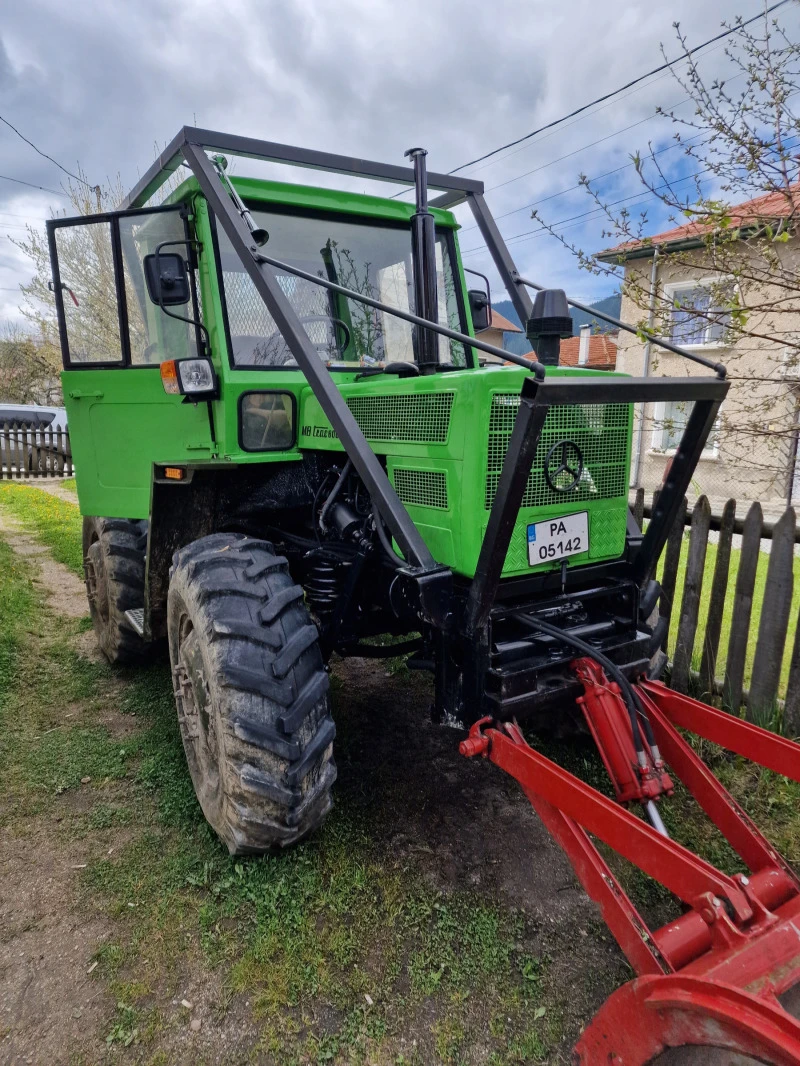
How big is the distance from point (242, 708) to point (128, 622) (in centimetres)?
224

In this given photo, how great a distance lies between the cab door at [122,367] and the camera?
3602 millimetres

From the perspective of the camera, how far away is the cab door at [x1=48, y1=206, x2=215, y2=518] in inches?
142

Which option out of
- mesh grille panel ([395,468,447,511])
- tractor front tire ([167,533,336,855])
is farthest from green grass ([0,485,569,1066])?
mesh grille panel ([395,468,447,511])

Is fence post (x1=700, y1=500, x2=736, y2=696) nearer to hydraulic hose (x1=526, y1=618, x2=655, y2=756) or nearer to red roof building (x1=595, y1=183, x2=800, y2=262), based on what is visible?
red roof building (x1=595, y1=183, x2=800, y2=262)

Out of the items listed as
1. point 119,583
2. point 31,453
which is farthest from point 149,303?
point 31,453

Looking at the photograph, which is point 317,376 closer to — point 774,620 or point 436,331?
point 436,331

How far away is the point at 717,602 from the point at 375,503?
2566 mm

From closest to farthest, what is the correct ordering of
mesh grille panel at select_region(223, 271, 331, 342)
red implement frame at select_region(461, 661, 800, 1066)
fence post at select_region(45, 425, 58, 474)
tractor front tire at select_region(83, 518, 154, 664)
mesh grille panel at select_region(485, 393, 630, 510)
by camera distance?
red implement frame at select_region(461, 661, 800, 1066), mesh grille panel at select_region(485, 393, 630, 510), mesh grille panel at select_region(223, 271, 331, 342), tractor front tire at select_region(83, 518, 154, 664), fence post at select_region(45, 425, 58, 474)

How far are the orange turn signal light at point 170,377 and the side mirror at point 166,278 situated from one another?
0.37 meters

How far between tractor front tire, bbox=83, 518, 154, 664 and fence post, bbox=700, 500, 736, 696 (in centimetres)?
354

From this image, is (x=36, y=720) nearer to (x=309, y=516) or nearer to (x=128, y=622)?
(x=128, y=622)

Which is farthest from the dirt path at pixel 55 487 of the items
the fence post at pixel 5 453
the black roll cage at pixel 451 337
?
the black roll cage at pixel 451 337

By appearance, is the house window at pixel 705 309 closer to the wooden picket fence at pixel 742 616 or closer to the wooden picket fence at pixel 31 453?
the wooden picket fence at pixel 742 616

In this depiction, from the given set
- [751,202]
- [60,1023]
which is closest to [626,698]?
[60,1023]
